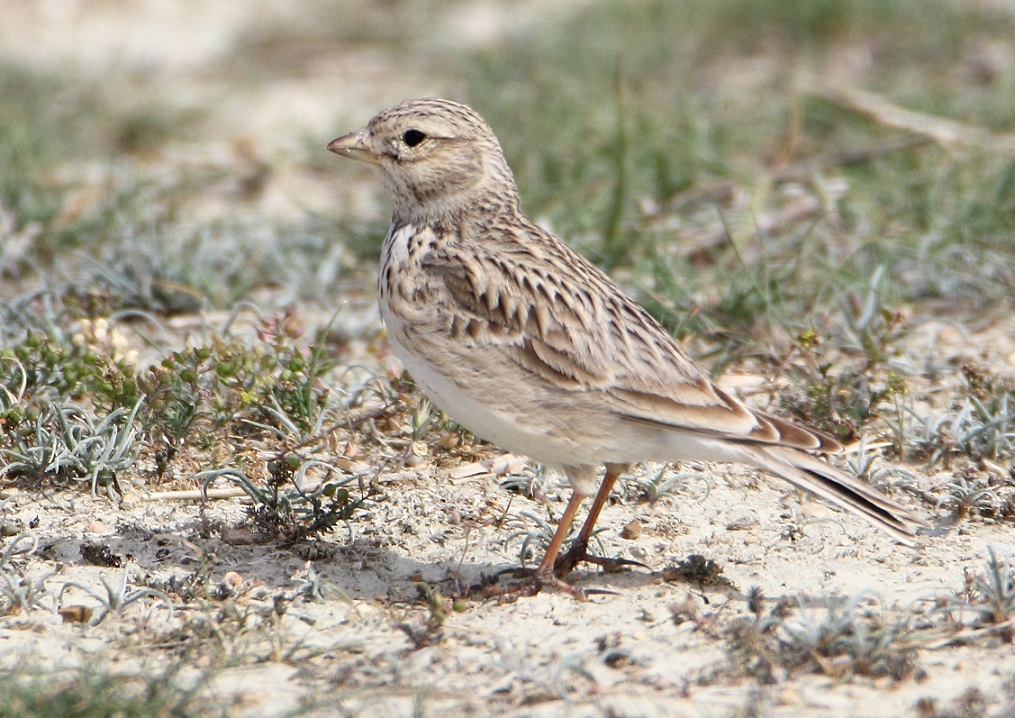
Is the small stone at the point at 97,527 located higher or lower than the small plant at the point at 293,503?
lower

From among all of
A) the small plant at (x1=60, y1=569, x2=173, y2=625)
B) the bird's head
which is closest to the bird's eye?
the bird's head

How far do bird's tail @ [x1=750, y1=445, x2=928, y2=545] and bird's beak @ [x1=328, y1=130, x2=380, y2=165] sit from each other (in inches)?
70.2

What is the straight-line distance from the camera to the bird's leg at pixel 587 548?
4.41m

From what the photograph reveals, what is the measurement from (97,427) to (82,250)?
93.2 inches

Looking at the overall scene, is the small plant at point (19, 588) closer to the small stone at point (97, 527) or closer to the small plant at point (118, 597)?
the small plant at point (118, 597)

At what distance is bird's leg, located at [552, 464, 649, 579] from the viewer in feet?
14.5

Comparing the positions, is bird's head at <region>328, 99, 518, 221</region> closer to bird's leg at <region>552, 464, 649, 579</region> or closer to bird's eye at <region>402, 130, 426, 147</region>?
bird's eye at <region>402, 130, 426, 147</region>

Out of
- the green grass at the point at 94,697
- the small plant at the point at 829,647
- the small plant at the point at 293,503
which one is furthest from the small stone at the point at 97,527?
the small plant at the point at 829,647

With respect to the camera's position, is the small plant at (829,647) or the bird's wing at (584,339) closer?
the small plant at (829,647)

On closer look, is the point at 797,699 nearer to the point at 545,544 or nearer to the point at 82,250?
the point at 545,544

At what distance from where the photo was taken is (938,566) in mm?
4328

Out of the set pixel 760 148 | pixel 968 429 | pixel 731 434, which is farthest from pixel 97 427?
pixel 760 148

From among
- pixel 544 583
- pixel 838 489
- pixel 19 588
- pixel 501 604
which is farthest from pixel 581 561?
pixel 19 588

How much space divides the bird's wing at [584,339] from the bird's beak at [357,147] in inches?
20.8
